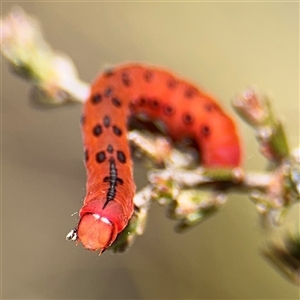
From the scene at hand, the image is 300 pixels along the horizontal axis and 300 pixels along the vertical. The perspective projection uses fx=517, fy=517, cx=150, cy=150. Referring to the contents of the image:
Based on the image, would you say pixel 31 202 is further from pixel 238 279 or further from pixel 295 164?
pixel 295 164

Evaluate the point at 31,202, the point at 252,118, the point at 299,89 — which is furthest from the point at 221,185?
the point at 31,202

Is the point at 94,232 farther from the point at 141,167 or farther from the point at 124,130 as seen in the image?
the point at 141,167

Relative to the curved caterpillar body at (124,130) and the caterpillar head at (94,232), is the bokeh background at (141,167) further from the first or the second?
the caterpillar head at (94,232)

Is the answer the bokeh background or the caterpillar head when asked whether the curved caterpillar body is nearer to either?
the caterpillar head

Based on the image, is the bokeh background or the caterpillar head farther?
the bokeh background

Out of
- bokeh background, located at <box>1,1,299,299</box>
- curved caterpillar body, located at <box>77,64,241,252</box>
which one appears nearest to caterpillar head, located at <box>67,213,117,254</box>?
curved caterpillar body, located at <box>77,64,241,252</box>

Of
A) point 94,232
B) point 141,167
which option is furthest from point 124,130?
point 141,167

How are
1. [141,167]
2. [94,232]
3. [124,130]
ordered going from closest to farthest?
[94,232] < [124,130] < [141,167]

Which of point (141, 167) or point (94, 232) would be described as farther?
point (141, 167)
